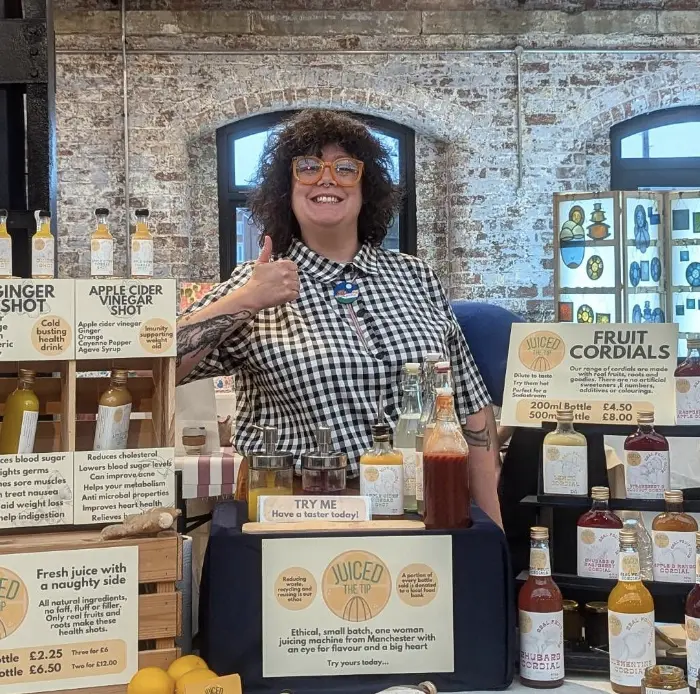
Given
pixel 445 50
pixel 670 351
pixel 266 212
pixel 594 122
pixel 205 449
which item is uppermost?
pixel 445 50

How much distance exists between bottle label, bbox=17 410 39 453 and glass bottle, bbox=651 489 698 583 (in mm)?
985

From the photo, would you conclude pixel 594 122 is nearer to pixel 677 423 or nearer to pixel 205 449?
pixel 205 449

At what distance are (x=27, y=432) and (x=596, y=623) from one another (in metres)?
0.95

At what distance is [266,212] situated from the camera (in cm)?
199

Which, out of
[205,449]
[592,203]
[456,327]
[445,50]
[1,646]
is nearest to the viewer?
[1,646]

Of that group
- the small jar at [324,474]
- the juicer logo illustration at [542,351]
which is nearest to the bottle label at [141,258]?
the small jar at [324,474]

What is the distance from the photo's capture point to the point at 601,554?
4.53 feet

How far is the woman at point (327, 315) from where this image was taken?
1.70 m

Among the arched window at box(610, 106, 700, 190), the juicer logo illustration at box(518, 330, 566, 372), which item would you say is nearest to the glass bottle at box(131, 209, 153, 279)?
the juicer logo illustration at box(518, 330, 566, 372)

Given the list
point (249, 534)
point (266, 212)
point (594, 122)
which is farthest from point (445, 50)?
point (249, 534)

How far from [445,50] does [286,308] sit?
4.89 m

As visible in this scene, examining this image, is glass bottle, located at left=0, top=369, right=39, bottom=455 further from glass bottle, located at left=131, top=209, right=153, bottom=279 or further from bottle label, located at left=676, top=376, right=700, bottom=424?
bottle label, located at left=676, top=376, right=700, bottom=424

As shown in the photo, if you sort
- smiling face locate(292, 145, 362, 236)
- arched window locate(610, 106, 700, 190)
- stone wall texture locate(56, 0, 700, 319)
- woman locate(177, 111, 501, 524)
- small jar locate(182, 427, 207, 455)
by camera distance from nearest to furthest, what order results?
woman locate(177, 111, 501, 524) → smiling face locate(292, 145, 362, 236) → small jar locate(182, 427, 207, 455) → stone wall texture locate(56, 0, 700, 319) → arched window locate(610, 106, 700, 190)

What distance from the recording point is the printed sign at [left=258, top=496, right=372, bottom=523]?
4.30ft
